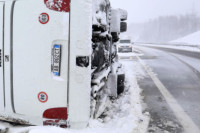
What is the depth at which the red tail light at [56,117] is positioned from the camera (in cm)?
A: 289

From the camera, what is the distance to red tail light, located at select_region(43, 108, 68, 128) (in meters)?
2.89

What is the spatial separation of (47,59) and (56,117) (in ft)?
2.54

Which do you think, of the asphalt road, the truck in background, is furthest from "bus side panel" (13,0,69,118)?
the asphalt road

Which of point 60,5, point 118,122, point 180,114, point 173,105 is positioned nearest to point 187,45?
point 173,105

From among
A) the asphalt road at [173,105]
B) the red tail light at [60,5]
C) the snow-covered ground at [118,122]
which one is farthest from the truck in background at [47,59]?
the asphalt road at [173,105]

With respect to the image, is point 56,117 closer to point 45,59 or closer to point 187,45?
point 45,59

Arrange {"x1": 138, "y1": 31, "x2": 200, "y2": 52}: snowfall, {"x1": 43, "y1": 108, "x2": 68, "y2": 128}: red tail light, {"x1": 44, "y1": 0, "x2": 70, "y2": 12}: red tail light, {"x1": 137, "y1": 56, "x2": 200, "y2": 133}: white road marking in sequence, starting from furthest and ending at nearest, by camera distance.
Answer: {"x1": 138, "y1": 31, "x2": 200, "y2": 52}: snowfall → {"x1": 137, "y1": 56, "x2": 200, "y2": 133}: white road marking → {"x1": 43, "y1": 108, "x2": 68, "y2": 128}: red tail light → {"x1": 44, "y1": 0, "x2": 70, "y2": 12}: red tail light

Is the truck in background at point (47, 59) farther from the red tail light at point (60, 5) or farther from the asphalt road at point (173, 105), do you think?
the asphalt road at point (173, 105)

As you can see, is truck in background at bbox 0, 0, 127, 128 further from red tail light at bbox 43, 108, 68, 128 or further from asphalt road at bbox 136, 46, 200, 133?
asphalt road at bbox 136, 46, 200, 133

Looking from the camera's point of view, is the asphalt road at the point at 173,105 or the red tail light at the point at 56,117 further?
the asphalt road at the point at 173,105

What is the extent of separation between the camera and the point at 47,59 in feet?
9.18

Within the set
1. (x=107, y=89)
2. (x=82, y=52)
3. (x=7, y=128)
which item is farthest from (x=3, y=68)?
(x=107, y=89)

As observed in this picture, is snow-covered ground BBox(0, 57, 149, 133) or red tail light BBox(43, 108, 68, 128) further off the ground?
red tail light BBox(43, 108, 68, 128)

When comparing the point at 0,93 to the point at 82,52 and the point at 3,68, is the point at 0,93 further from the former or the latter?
the point at 82,52
